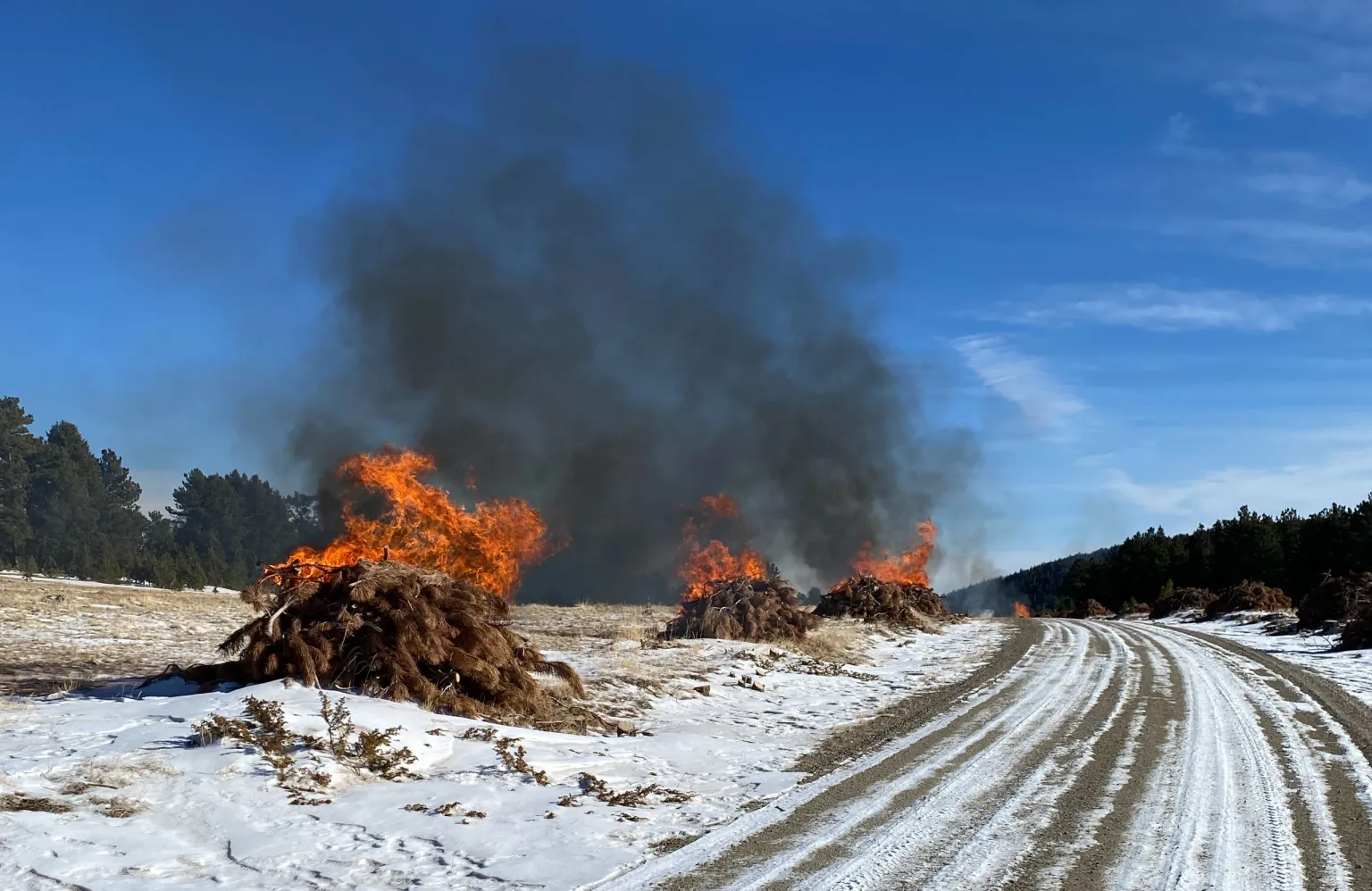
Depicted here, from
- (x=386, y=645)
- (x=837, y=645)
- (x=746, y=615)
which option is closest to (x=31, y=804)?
(x=386, y=645)

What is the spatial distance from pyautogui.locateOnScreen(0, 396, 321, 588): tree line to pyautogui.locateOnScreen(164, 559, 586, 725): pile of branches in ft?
176

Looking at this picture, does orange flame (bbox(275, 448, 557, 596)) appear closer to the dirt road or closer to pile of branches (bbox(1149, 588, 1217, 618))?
the dirt road

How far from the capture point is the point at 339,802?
6.66 m

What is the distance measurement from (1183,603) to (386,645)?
4433 cm

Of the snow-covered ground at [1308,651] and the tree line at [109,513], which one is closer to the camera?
the snow-covered ground at [1308,651]

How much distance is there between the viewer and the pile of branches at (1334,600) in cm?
2419

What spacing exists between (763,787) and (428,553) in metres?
13.4

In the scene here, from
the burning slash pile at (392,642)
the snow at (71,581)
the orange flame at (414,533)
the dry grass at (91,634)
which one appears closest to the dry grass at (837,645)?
the orange flame at (414,533)

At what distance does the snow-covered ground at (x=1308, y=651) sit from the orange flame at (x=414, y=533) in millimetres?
14377

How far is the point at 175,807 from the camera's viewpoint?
6.22m

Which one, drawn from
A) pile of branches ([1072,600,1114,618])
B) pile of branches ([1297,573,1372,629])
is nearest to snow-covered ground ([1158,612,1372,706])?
pile of branches ([1297,573,1372,629])

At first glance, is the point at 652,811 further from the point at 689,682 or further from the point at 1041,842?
the point at 689,682

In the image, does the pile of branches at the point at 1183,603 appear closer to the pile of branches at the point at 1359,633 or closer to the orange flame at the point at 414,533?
the pile of branches at the point at 1359,633

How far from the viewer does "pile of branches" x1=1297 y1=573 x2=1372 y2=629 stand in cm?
2419
